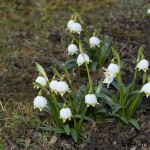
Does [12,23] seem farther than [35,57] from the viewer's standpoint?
Yes

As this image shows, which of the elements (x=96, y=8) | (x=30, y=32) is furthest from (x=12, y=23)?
(x=96, y=8)

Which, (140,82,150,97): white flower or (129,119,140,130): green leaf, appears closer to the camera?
(140,82,150,97): white flower

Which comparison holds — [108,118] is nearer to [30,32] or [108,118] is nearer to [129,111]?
[129,111]

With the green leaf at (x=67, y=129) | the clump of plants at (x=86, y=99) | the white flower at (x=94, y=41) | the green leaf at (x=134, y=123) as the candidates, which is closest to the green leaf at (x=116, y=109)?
the clump of plants at (x=86, y=99)

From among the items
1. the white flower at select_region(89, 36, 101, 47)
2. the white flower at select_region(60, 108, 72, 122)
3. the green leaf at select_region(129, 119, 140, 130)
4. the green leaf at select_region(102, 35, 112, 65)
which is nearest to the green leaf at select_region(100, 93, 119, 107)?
the green leaf at select_region(129, 119, 140, 130)

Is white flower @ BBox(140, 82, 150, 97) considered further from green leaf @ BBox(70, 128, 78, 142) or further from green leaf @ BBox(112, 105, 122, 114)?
green leaf @ BBox(70, 128, 78, 142)

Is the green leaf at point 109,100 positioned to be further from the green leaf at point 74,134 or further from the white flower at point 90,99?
the green leaf at point 74,134

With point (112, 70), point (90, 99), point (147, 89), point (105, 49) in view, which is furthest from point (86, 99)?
point (105, 49)

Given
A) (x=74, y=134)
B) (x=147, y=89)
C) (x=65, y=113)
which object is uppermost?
(x=147, y=89)

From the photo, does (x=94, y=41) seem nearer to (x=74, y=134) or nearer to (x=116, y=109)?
(x=116, y=109)

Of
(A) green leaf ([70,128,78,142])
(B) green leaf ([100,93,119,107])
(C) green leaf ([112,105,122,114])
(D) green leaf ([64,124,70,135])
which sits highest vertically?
(B) green leaf ([100,93,119,107])

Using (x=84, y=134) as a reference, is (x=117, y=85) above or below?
above
